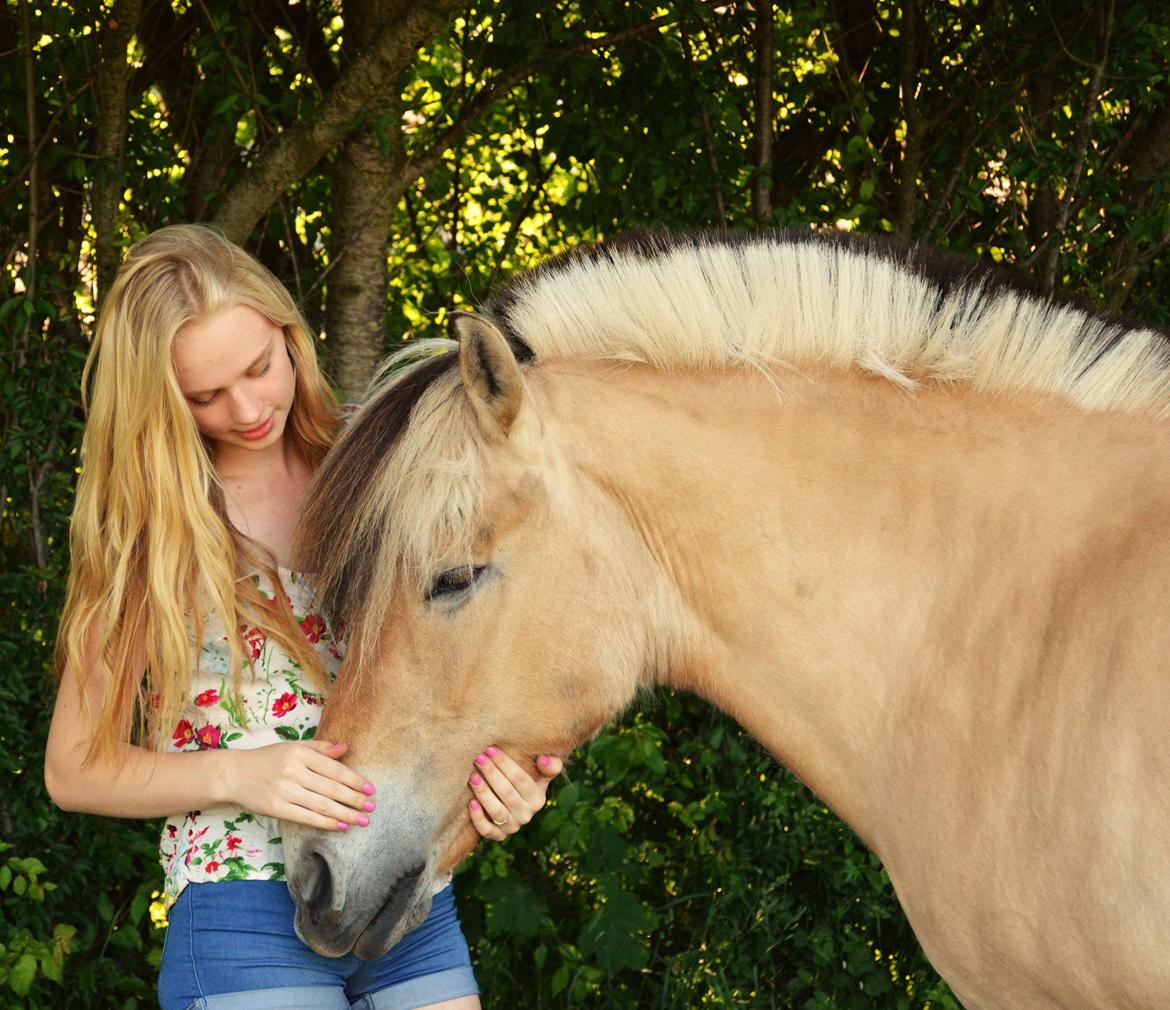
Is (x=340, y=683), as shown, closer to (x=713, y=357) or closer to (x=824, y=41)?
(x=713, y=357)

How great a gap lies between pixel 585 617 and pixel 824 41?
10.2ft

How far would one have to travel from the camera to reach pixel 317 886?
209 cm

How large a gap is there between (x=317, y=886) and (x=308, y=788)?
0.63 feet

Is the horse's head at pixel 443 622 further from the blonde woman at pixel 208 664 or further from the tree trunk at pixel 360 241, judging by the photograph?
the tree trunk at pixel 360 241

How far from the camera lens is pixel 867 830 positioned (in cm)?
215

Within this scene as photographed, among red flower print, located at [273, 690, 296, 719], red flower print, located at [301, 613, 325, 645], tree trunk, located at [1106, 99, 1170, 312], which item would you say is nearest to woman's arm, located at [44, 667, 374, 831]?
red flower print, located at [273, 690, 296, 719]

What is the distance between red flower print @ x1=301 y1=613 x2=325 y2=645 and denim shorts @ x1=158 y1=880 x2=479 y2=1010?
48 centimetres

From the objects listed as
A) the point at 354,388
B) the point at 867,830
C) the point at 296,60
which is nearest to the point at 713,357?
the point at 867,830

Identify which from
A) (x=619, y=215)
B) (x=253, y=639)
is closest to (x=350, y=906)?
(x=253, y=639)

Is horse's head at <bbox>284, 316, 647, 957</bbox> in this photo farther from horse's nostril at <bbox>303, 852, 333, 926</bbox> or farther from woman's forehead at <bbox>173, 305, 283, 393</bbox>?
woman's forehead at <bbox>173, 305, 283, 393</bbox>

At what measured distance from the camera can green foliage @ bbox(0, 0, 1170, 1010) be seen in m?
3.60

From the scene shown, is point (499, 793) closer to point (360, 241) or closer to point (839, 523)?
point (839, 523)

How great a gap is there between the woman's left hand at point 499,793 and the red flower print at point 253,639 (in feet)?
1.71

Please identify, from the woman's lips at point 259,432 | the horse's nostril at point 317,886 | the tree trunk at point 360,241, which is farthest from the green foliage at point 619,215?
the horse's nostril at point 317,886
